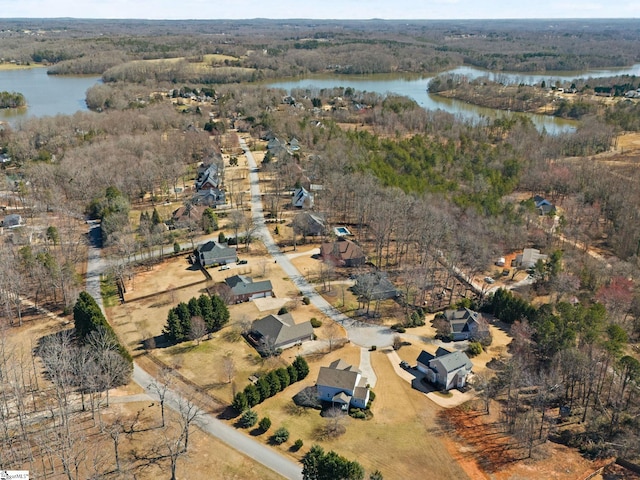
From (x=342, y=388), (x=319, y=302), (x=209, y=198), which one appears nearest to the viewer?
(x=342, y=388)

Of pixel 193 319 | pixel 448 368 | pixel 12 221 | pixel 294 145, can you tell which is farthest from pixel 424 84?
pixel 448 368

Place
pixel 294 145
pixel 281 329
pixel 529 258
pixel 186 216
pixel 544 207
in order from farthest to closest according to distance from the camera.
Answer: pixel 294 145
pixel 544 207
pixel 186 216
pixel 529 258
pixel 281 329

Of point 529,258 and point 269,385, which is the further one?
point 529,258

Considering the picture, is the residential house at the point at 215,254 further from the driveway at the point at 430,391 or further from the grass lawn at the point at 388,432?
the driveway at the point at 430,391

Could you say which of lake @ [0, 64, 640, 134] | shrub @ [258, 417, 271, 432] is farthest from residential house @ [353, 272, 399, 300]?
lake @ [0, 64, 640, 134]

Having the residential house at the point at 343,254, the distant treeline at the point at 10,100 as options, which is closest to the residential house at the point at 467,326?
the residential house at the point at 343,254

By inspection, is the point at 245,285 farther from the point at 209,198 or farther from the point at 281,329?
the point at 209,198

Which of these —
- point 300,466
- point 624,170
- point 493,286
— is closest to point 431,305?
point 493,286
